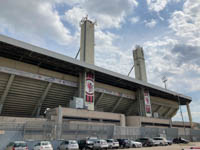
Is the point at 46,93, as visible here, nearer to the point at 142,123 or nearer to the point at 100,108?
the point at 100,108

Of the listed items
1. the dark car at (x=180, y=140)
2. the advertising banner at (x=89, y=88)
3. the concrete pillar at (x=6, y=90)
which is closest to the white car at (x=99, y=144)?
the advertising banner at (x=89, y=88)

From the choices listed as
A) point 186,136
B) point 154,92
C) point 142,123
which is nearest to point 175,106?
point 154,92

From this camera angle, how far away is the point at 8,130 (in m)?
21.5

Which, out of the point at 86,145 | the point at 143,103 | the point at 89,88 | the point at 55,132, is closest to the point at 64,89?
the point at 89,88

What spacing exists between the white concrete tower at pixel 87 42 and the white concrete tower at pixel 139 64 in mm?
26057

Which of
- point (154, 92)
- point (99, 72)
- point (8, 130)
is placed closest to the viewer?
point (8, 130)

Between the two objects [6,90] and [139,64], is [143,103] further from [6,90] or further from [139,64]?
[6,90]

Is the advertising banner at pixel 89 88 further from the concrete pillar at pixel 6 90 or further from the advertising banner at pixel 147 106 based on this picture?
the advertising banner at pixel 147 106

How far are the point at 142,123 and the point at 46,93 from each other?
85.6ft

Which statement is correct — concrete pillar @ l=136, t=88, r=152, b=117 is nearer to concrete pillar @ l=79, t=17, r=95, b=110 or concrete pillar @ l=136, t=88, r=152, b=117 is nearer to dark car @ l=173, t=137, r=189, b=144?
dark car @ l=173, t=137, r=189, b=144

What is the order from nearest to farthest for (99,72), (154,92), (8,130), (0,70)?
(8,130), (0,70), (99,72), (154,92)

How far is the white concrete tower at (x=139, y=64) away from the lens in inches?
2736

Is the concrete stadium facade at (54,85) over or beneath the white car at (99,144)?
over

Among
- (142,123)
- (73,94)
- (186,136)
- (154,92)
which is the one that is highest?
(154,92)
